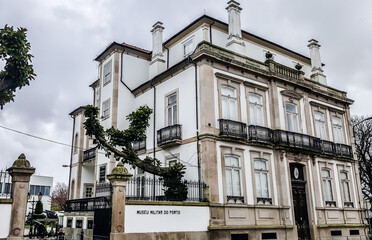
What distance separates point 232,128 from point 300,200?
695 centimetres

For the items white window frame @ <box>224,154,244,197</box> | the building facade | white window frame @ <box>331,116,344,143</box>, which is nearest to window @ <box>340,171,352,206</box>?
the building facade

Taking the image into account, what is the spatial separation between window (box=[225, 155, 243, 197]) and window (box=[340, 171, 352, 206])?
1020 cm

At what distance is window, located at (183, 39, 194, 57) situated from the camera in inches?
938

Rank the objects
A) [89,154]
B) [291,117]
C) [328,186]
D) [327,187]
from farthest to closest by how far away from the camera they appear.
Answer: [89,154], [328,186], [327,187], [291,117]

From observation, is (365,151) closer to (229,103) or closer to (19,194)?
(229,103)

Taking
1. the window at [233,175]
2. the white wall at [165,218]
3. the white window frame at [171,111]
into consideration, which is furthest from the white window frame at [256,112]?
the white wall at [165,218]

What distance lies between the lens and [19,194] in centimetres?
1295

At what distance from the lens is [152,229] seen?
14.9 metres

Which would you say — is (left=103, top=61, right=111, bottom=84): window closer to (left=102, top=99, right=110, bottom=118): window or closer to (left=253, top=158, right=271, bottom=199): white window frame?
(left=102, top=99, right=110, bottom=118): window

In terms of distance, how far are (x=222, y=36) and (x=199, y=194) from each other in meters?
11.3

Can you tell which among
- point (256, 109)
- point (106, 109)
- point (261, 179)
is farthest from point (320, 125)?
point (106, 109)

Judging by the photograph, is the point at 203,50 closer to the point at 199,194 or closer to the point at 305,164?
the point at 199,194

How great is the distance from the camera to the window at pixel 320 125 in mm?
25219

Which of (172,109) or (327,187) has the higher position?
(172,109)
